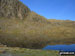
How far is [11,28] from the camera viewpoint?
196m

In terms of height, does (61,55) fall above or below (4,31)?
below

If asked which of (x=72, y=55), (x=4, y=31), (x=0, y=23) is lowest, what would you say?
(x=72, y=55)

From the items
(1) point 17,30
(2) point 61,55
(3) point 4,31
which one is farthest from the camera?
(1) point 17,30

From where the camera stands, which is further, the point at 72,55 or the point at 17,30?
the point at 17,30

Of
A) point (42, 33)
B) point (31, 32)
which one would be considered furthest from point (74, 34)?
point (31, 32)

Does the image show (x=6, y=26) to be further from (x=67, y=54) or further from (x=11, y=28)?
(x=67, y=54)

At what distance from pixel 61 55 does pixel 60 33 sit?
16800cm

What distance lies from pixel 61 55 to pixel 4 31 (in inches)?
6038

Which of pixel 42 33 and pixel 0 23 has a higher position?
pixel 0 23

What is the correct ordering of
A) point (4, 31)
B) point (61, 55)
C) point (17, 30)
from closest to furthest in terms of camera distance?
point (61, 55) < point (4, 31) < point (17, 30)

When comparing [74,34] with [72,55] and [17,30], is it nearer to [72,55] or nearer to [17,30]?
[17,30]

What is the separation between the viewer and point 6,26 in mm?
197125

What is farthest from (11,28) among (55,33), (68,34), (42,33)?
(68,34)

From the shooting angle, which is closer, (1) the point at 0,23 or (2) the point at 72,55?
(2) the point at 72,55
